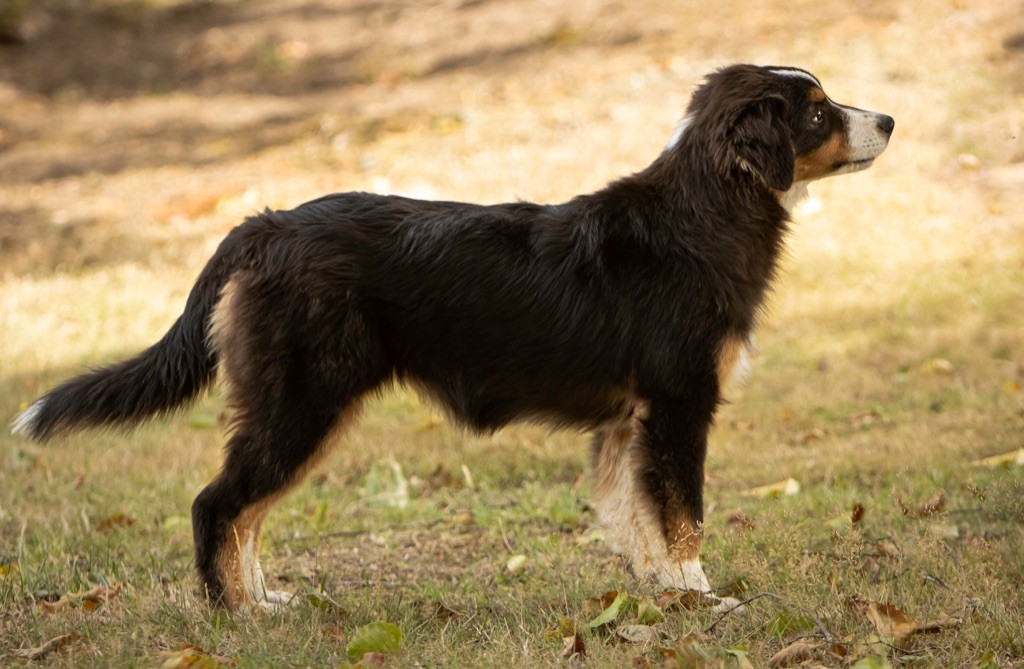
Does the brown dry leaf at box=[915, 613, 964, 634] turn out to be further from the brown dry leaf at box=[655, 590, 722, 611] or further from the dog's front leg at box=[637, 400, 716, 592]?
the dog's front leg at box=[637, 400, 716, 592]

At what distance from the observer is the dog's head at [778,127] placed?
4.66m

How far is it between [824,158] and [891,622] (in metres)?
2.19

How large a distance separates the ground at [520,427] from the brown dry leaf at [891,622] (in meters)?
0.02

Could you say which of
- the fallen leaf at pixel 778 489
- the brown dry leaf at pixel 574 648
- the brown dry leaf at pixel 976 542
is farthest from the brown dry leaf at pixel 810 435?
the brown dry leaf at pixel 574 648

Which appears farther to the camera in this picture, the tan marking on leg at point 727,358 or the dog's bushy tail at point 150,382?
the tan marking on leg at point 727,358

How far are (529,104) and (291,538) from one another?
1039 cm

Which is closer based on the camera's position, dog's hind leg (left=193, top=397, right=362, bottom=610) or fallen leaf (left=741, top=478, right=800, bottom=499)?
dog's hind leg (left=193, top=397, right=362, bottom=610)

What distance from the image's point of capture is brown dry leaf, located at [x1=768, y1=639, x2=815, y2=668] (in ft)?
11.2

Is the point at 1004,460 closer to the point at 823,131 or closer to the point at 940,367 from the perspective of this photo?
the point at 823,131

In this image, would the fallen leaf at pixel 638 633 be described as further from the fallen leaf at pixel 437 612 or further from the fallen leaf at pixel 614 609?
the fallen leaf at pixel 437 612

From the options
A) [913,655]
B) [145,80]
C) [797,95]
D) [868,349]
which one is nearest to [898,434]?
[868,349]

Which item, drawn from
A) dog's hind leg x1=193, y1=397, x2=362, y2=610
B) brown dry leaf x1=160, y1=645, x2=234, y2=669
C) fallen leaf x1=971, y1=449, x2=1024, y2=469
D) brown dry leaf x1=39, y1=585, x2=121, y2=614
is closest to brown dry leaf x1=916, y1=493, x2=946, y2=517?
fallen leaf x1=971, y1=449, x2=1024, y2=469

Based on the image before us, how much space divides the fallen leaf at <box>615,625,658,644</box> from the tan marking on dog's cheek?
86.9 inches

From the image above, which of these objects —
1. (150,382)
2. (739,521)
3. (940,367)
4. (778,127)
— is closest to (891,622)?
(739,521)
